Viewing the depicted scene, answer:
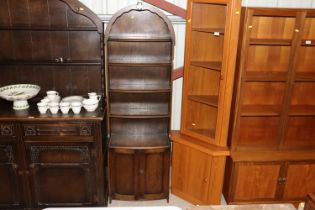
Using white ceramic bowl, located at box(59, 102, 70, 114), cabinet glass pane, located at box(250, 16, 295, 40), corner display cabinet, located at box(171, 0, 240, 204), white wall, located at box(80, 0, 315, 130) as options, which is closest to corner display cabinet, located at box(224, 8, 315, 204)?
cabinet glass pane, located at box(250, 16, 295, 40)

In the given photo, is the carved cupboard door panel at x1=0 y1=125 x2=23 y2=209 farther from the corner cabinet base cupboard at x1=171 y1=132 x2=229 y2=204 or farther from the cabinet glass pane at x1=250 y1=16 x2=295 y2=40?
the cabinet glass pane at x1=250 y1=16 x2=295 y2=40

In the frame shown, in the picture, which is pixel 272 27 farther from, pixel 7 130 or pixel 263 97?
pixel 7 130

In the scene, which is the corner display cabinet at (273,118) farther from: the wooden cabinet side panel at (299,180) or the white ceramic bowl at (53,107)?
the white ceramic bowl at (53,107)

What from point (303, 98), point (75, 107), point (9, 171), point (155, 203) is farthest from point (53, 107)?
point (303, 98)

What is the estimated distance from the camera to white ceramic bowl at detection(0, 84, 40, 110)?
9.27ft

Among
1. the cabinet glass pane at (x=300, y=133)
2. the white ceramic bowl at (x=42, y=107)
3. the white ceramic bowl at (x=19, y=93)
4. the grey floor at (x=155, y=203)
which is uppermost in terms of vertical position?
the white ceramic bowl at (x=19, y=93)

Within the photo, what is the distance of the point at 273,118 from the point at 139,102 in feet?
4.58

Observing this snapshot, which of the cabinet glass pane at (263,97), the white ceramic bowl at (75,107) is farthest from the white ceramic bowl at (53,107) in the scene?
the cabinet glass pane at (263,97)

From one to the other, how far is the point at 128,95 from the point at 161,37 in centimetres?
71

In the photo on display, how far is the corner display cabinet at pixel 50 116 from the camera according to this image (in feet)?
9.09

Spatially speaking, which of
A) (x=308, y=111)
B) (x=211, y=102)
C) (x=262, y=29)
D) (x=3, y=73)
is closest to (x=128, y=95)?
(x=211, y=102)

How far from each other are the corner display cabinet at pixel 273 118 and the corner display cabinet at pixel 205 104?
0.13 m

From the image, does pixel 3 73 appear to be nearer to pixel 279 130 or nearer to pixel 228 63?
pixel 228 63

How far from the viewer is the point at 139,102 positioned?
128 inches
